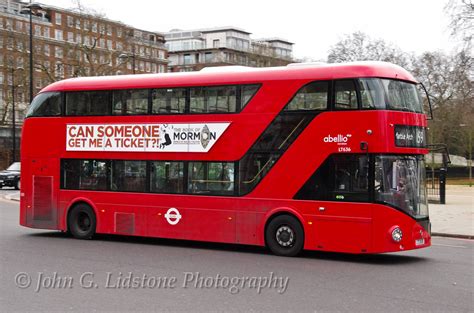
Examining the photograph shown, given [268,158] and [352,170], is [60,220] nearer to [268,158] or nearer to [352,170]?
[268,158]

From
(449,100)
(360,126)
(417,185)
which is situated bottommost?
(417,185)

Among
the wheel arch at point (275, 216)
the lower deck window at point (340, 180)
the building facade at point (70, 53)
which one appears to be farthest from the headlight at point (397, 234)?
the building facade at point (70, 53)

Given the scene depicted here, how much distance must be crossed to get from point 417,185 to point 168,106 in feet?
18.5

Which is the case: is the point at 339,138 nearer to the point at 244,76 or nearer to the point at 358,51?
the point at 244,76

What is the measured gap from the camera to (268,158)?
13570 mm

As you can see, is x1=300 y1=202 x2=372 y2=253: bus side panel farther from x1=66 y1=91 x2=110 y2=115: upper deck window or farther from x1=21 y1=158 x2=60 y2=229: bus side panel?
x1=21 y1=158 x2=60 y2=229: bus side panel

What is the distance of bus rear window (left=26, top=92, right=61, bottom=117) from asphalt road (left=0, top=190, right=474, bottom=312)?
331 centimetres

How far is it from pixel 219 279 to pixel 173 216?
4.48 m

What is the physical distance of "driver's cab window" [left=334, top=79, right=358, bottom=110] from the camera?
12.6 metres

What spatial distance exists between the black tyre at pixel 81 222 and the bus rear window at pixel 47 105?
8.03 ft

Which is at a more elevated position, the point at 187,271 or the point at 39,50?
the point at 39,50

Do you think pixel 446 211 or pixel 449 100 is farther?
pixel 449 100

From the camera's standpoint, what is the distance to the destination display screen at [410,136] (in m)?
12.5

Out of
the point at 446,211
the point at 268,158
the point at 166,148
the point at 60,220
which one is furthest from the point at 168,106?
the point at 446,211
